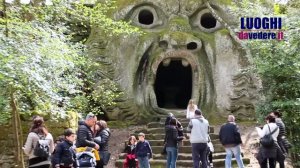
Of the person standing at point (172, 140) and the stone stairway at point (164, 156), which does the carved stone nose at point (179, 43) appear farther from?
the person standing at point (172, 140)

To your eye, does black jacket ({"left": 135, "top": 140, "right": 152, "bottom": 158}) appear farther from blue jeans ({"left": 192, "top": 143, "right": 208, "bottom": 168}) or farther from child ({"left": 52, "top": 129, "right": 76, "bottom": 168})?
child ({"left": 52, "top": 129, "right": 76, "bottom": 168})

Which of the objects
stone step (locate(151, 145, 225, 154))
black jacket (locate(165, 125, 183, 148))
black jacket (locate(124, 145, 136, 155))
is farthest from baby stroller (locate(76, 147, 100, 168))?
stone step (locate(151, 145, 225, 154))

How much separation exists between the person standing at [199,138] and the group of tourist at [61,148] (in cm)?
219

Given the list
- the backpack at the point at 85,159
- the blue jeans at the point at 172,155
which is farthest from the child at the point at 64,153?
the blue jeans at the point at 172,155

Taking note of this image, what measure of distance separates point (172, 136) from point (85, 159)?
3131 millimetres

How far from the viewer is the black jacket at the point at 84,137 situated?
807 centimetres

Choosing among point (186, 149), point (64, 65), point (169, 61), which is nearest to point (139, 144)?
point (64, 65)

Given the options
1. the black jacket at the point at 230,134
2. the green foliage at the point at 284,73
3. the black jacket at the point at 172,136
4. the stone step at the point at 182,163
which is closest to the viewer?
the black jacket at the point at 230,134

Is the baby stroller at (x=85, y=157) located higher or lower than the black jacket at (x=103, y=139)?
lower

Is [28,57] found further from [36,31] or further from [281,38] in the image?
[281,38]

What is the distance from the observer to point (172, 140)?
10664mm

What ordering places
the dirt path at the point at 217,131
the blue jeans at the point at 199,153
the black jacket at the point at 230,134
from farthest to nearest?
the dirt path at the point at 217,131 < the black jacket at the point at 230,134 < the blue jeans at the point at 199,153

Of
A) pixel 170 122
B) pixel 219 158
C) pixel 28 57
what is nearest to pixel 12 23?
pixel 28 57

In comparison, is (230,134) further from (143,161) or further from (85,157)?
(85,157)
